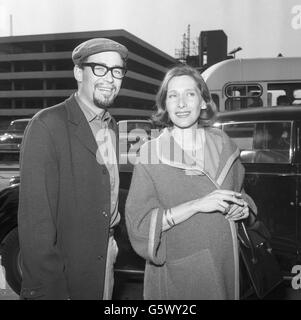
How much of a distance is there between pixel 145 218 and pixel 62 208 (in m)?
0.38

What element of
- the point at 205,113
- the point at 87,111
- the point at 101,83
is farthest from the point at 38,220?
the point at 205,113

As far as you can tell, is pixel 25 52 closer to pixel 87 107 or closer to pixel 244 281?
pixel 87 107

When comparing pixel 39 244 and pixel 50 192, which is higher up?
pixel 50 192

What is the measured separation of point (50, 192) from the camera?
156 cm

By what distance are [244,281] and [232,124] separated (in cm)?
138

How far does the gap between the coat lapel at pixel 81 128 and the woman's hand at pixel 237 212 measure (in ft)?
2.19

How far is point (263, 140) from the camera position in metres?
3.20

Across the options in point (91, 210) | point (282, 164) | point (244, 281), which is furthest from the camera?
point (282, 164)

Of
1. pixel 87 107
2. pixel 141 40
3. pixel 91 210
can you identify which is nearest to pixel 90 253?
pixel 91 210

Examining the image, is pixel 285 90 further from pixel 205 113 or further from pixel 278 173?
pixel 205 113

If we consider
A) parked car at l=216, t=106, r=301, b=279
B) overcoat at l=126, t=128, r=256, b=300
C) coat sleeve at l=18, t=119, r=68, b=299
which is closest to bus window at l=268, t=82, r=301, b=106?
parked car at l=216, t=106, r=301, b=279

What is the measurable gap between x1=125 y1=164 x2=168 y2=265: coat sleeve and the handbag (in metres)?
0.49

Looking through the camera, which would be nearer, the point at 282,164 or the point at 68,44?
the point at 68,44

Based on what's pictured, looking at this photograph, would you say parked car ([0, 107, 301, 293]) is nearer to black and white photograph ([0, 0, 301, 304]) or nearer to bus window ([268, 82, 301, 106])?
black and white photograph ([0, 0, 301, 304])
